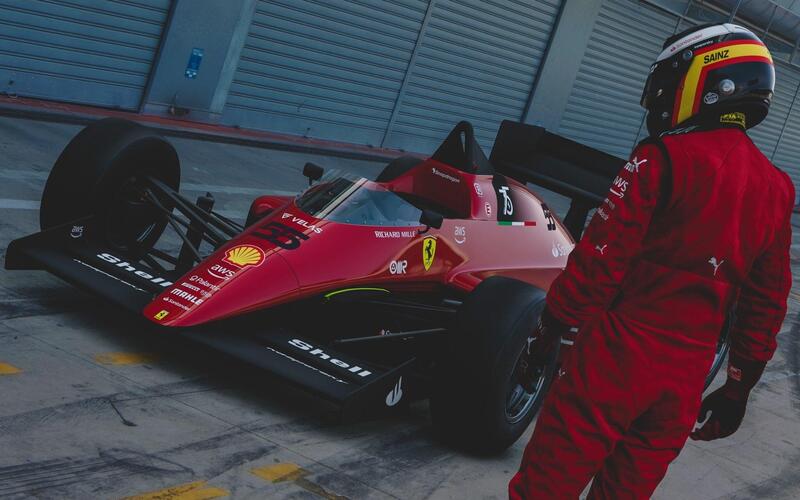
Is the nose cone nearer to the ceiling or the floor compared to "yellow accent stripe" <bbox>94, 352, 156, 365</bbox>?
nearer to the ceiling

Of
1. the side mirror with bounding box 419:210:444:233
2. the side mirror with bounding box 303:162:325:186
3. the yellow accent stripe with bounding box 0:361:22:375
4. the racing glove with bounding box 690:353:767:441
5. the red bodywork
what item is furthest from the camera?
the side mirror with bounding box 303:162:325:186

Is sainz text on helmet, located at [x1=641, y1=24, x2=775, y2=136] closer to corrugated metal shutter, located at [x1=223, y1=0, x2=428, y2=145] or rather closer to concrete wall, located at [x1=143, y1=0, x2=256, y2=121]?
concrete wall, located at [x1=143, y1=0, x2=256, y2=121]

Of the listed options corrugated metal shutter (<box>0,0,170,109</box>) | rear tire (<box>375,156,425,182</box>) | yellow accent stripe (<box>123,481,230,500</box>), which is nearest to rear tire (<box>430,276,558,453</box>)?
yellow accent stripe (<box>123,481,230,500</box>)

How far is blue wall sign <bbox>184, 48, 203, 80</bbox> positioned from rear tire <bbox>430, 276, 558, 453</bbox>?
7616 mm

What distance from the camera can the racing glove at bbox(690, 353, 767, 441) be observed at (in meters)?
3.49

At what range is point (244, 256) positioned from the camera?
5199 millimetres

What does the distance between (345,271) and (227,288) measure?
62 cm

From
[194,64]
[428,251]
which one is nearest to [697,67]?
[428,251]

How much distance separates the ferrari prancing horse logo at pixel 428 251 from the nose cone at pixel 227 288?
86cm

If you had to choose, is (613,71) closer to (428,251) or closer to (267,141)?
(267,141)

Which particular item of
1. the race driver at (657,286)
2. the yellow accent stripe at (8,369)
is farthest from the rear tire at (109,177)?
the race driver at (657,286)

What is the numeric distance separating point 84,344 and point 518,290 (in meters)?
1.91

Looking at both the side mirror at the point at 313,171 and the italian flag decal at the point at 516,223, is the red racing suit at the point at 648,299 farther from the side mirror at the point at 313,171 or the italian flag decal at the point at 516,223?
the italian flag decal at the point at 516,223

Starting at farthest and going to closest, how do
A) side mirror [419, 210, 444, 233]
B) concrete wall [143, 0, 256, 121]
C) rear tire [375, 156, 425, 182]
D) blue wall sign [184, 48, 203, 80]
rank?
blue wall sign [184, 48, 203, 80]
concrete wall [143, 0, 256, 121]
rear tire [375, 156, 425, 182]
side mirror [419, 210, 444, 233]
